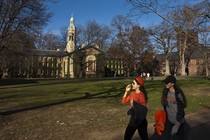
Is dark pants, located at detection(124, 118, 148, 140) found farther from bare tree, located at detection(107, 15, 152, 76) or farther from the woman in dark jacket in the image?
bare tree, located at detection(107, 15, 152, 76)

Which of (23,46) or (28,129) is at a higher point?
(23,46)

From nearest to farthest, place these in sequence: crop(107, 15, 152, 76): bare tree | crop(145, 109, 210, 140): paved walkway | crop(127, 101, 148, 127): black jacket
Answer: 1. crop(127, 101, 148, 127): black jacket
2. crop(145, 109, 210, 140): paved walkway
3. crop(107, 15, 152, 76): bare tree

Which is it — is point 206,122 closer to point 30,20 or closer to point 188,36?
point 188,36

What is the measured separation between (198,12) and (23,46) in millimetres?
15764

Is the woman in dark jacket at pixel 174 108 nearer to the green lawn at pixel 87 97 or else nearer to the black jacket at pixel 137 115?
the black jacket at pixel 137 115

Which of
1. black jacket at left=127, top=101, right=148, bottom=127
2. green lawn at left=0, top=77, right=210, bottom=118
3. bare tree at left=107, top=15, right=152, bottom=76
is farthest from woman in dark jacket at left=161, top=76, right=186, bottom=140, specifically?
bare tree at left=107, top=15, right=152, bottom=76

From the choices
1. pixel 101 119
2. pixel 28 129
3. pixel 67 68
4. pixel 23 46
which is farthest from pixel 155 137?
pixel 67 68

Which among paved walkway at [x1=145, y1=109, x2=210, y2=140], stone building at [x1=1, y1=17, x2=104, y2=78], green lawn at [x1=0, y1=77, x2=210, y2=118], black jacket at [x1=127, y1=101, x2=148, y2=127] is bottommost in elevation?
paved walkway at [x1=145, y1=109, x2=210, y2=140]

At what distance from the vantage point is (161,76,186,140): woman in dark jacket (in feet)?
15.5

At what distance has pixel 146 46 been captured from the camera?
6003 centimetres

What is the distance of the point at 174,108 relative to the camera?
477 cm

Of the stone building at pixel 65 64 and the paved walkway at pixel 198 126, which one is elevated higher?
the stone building at pixel 65 64

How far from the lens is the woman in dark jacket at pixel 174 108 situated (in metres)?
4.71

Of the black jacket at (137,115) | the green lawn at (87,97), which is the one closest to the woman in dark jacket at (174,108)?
the black jacket at (137,115)
